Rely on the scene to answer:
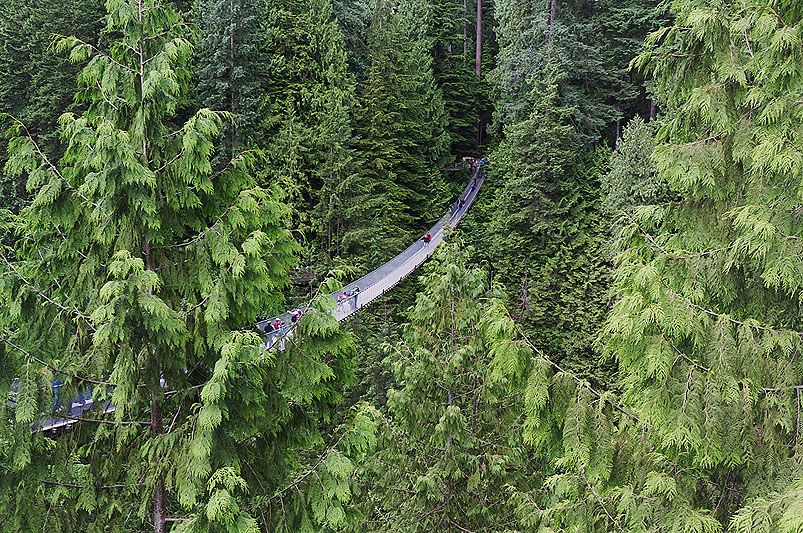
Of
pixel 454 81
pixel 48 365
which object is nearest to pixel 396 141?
pixel 454 81

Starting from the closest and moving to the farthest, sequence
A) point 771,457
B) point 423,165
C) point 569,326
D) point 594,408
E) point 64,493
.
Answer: point 771,457 → point 594,408 → point 64,493 → point 569,326 → point 423,165

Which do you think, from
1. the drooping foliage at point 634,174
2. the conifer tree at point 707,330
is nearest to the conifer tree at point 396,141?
the drooping foliage at point 634,174

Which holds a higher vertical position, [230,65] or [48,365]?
[48,365]

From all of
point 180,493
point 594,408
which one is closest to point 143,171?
point 180,493

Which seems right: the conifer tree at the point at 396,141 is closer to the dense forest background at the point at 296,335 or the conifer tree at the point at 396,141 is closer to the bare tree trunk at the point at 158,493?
the dense forest background at the point at 296,335

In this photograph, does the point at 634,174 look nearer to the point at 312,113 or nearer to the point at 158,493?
the point at 312,113

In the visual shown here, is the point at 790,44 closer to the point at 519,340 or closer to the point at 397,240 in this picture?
the point at 519,340
